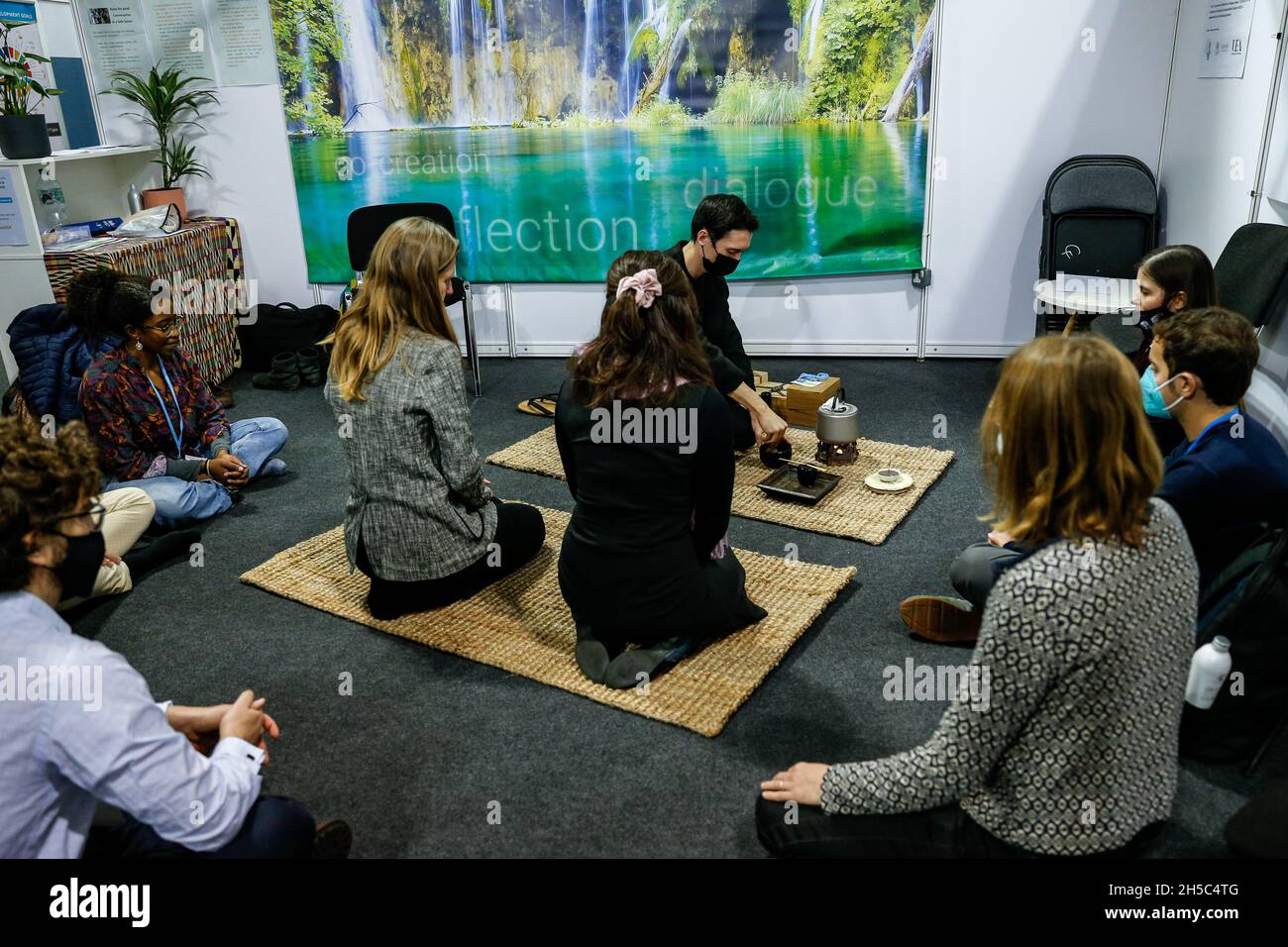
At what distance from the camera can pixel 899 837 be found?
154 centimetres

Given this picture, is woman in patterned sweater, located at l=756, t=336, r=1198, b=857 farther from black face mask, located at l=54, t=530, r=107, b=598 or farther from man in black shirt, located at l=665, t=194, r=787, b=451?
man in black shirt, located at l=665, t=194, r=787, b=451

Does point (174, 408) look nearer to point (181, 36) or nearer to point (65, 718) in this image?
point (65, 718)

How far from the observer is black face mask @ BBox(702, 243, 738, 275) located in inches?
137

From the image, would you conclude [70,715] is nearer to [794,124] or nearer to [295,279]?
[794,124]

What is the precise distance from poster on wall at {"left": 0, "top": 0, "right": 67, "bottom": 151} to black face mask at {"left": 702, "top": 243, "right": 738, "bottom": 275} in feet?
10.2

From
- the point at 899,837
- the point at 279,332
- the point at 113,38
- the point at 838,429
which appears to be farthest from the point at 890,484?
the point at 113,38

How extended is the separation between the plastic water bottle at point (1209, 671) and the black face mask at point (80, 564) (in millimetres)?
1989

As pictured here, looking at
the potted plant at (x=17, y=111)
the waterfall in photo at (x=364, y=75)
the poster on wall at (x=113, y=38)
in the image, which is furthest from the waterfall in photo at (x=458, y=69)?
the potted plant at (x=17, y=111)

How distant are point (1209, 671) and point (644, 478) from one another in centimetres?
119

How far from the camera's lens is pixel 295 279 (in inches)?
209

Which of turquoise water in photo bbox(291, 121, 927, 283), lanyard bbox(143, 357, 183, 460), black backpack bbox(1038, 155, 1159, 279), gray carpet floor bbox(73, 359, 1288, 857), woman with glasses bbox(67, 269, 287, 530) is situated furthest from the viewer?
turquoise water in photo bbox(291, 121, 927, 283)

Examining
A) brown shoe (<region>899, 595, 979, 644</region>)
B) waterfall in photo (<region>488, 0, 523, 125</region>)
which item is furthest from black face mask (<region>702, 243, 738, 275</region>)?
waterfall in photo (<region>488, 0, 523, 125</region>)
